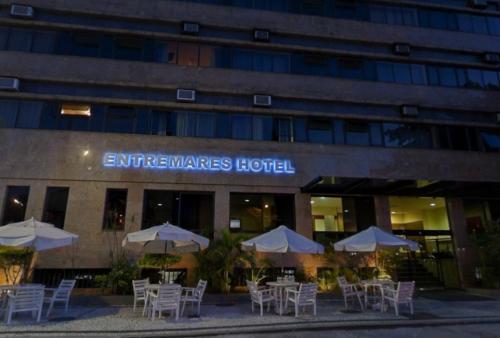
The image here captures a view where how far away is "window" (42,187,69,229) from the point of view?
1489cm

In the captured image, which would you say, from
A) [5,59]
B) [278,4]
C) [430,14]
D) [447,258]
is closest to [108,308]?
[5,59]

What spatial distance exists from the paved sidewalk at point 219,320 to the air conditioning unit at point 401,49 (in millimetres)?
14442

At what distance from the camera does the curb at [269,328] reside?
321 inches

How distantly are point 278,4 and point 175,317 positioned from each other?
59.0 ft

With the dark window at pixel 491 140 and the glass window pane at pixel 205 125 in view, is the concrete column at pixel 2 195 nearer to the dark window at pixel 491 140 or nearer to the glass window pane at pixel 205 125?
the glass window pane at pixel 205 125

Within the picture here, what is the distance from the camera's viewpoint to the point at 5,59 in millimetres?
16391

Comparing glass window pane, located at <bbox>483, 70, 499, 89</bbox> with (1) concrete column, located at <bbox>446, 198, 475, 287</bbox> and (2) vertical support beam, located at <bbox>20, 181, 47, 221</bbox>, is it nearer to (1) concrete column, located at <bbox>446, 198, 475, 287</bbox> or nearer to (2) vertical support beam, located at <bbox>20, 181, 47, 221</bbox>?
(1) concrete column, located at <bbox>446, 198, 475, 287</bbox>

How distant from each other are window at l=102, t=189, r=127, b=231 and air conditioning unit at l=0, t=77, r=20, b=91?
6.75 m

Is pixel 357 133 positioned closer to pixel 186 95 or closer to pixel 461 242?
pixel 461 242

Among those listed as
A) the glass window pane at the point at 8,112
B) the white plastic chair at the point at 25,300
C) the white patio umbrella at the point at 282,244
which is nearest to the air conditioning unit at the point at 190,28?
the glass window pane at the point at 8,112

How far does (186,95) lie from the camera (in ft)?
56.7

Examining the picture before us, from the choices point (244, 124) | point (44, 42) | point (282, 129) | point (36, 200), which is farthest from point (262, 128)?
point (44, 42)

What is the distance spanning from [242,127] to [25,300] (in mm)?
11858

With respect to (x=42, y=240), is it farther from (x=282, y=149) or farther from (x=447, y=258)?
(x=447, y=258)
